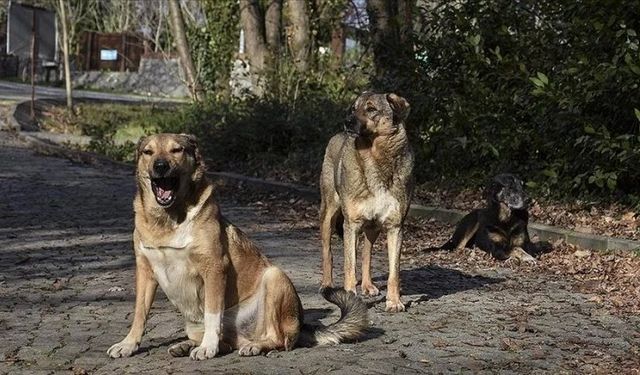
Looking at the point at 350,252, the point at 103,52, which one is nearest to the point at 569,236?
the point at 350,252

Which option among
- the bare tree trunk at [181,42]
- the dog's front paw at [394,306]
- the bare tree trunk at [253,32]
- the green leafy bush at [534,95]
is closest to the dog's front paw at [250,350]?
the dog's front paw at [394,306]

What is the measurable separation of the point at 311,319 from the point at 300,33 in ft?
53.6

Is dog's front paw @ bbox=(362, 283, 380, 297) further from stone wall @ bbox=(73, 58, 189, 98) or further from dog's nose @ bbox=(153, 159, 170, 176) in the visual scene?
stone wall @ bbox=(73, 58, 189, 98)

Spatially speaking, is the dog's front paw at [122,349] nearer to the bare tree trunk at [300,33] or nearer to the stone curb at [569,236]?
the stone curb at [569,236]

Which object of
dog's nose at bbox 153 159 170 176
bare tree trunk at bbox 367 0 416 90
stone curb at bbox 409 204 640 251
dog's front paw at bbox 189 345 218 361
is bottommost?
dog's front paw at bbox 189 345 218 361

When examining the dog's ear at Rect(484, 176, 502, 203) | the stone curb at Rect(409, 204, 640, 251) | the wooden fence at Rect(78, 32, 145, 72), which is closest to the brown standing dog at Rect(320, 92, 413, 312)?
the dog's ear at Rect(484, 176, 502, 203)

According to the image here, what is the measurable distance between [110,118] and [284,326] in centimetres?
2447

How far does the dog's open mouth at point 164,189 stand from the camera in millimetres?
6273

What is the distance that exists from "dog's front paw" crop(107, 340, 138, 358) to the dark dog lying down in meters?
5.49

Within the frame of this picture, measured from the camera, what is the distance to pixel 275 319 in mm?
6465

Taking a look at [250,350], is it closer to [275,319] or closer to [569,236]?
[275,319]

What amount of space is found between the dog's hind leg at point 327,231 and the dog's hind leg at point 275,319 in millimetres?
2253

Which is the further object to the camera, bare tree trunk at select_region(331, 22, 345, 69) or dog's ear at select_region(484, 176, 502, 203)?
bare tree trunk at select_region(331, 22, 345, 69)

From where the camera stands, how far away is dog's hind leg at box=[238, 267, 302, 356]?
6.42 metres
